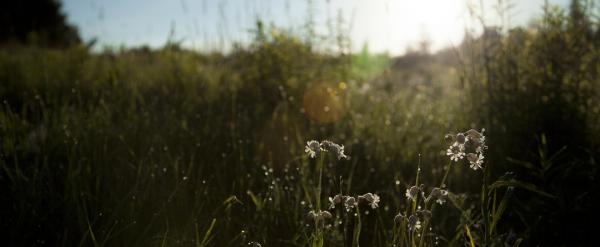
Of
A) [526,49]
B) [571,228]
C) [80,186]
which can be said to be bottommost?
[571,228]

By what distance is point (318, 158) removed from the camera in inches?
95.0

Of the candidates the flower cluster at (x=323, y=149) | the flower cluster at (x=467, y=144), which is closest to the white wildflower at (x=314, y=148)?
the flower cluster at (x=323, y=149)

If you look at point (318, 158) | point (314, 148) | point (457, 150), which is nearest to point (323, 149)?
point (314, 148)

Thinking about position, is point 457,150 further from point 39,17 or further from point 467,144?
point 39,17

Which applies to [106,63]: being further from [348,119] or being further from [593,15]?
[593,15]

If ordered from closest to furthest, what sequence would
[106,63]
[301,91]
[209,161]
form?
[209,161] < [301,91] < [106,63]

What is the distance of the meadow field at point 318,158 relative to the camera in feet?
5.46

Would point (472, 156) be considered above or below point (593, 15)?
below

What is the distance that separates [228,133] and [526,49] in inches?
81.1

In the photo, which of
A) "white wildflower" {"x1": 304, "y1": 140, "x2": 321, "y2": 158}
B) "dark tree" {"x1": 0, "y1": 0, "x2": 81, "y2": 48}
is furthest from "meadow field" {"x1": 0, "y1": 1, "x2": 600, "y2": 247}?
Answer: "dark tree" {"x1": 0, "y1": 0, "x2": 81, "y2": 48}

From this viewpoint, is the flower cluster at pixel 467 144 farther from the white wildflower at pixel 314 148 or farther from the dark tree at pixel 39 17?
the dark tree at pixel 39 17

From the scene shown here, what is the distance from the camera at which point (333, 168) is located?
92.4 inches

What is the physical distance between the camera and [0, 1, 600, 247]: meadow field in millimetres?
1665

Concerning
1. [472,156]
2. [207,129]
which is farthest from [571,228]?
[207,129]
